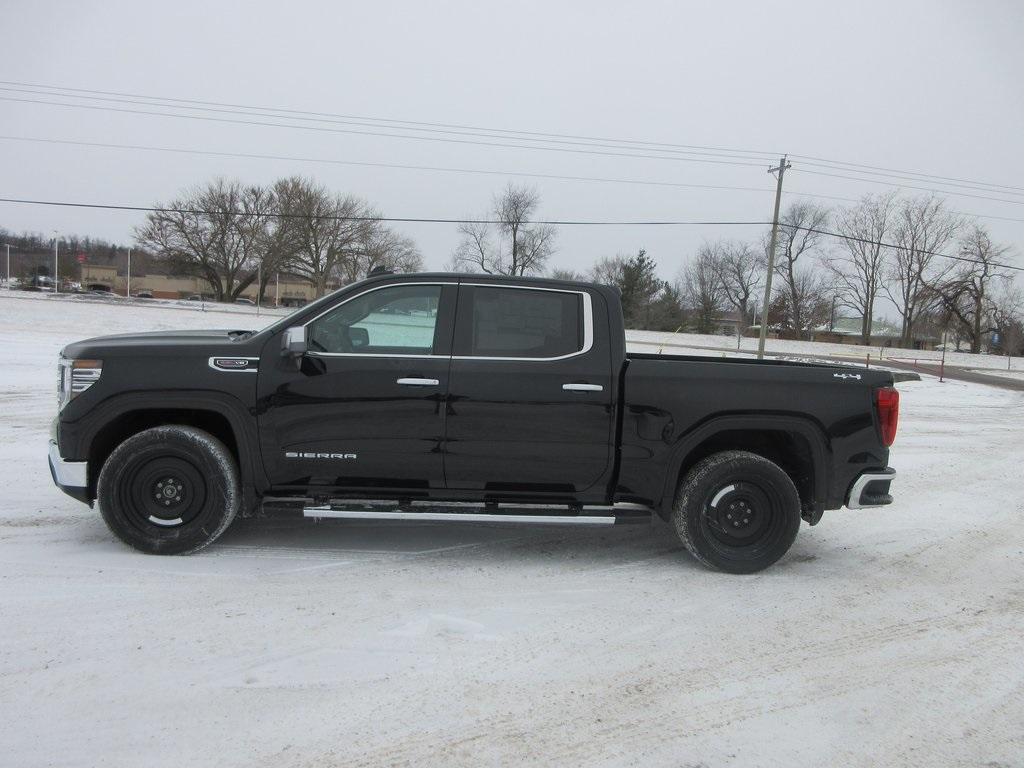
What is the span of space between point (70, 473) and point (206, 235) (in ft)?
200

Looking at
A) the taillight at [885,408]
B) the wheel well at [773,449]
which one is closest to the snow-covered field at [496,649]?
the wheel well at [773,449]

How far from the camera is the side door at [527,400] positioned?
4.54 metres

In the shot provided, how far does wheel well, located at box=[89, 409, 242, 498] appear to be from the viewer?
4.67 metres

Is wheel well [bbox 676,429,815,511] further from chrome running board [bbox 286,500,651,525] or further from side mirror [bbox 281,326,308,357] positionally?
side mirror [bbox 281,326,308,357]

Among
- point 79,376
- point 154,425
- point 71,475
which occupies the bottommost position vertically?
point 71,475

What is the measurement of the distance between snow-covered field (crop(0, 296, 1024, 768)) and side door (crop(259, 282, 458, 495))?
0.64 m

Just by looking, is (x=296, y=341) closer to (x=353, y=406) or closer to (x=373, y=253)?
(x=353, y=406)

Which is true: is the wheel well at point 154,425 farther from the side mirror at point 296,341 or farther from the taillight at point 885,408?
the taillight at point 885,408

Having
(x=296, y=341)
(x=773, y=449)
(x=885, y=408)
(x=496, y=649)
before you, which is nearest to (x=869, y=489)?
(x=885, y=408)

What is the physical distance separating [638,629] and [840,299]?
71.4 m

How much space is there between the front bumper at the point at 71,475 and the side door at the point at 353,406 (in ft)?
3.79

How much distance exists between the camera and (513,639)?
3.70 meters

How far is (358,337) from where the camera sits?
4.64m

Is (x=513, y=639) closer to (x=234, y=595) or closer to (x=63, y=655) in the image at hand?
(x=234, y=595)
